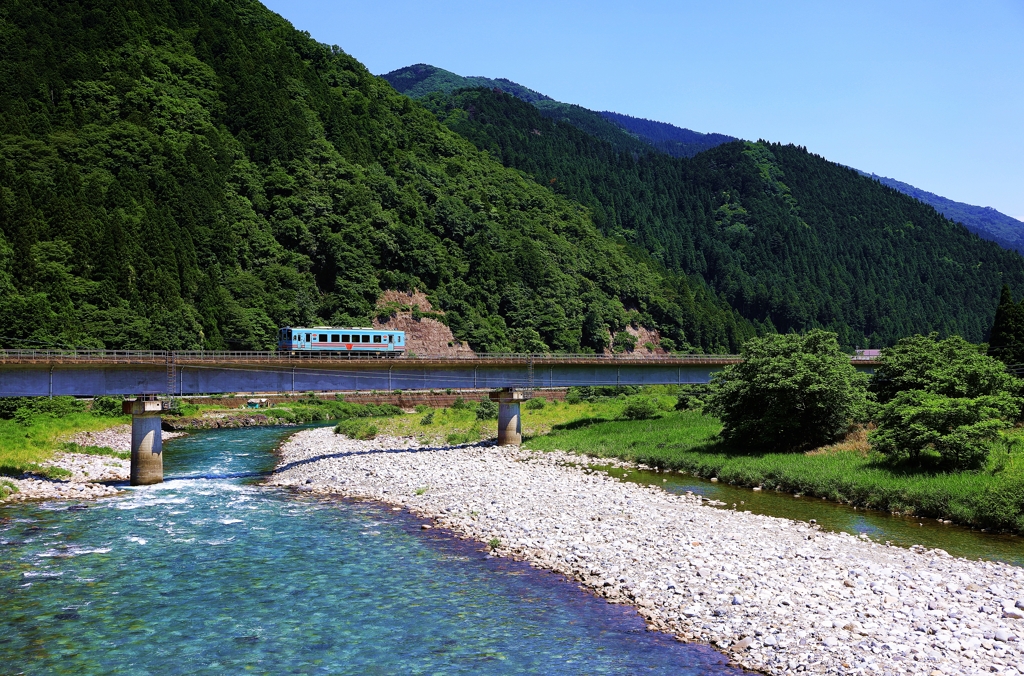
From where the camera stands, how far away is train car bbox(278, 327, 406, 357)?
266 ft

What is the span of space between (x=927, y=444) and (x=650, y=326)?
509 ft

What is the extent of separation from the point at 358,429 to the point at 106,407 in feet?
85.8

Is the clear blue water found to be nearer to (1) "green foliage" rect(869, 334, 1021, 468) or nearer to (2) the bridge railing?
(2) the bridge railing

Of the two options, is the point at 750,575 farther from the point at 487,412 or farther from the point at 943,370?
the point at 487,412

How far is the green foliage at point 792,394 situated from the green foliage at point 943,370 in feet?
8.41

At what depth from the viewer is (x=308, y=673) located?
18969 mm

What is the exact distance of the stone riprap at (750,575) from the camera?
1892cm

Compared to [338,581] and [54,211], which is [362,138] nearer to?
[54,211]

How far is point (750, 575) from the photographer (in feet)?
79.8

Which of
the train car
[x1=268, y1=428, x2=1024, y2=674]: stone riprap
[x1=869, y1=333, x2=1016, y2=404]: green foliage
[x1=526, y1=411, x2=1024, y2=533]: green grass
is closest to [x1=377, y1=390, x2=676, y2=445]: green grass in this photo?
[x1=526, y1=411, x2=1024, y2=533]: green grass

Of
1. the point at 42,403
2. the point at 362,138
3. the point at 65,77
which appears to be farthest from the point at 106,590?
the point at 362,138

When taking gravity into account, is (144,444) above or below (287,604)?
above

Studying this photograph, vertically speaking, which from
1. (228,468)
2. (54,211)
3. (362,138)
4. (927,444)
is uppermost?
(362,138)

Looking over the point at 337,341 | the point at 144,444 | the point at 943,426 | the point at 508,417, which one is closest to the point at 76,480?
the point at 144,444
